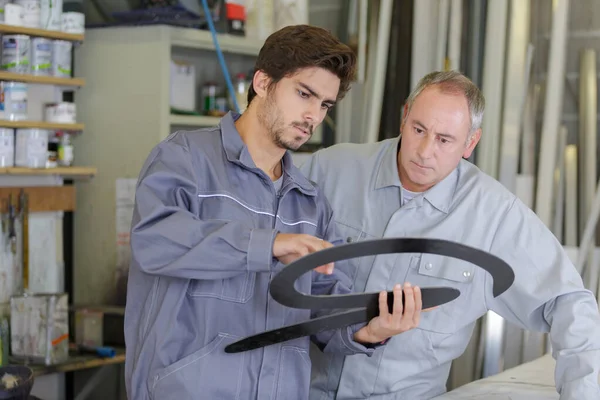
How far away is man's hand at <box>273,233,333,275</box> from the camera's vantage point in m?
1.47

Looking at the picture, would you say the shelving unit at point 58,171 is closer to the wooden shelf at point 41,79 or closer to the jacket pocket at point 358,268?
the wooden shelf at point 41,79

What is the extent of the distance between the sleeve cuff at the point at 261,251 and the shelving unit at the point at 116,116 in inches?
66.7

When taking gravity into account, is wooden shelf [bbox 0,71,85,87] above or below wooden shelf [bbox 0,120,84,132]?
above

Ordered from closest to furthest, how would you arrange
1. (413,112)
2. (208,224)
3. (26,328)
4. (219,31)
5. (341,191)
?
1. (208,224)
2. (413,112)
3. (341,191)
4. (26,328)
5. (219,31)

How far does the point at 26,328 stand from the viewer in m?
2.81

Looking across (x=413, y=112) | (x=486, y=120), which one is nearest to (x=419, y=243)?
(x=413, y=112)

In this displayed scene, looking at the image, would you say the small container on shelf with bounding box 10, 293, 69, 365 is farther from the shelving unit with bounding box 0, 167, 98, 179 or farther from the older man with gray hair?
the older man with gray hair

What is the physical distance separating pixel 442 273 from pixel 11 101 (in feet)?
5.43

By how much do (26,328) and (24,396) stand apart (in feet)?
1.59

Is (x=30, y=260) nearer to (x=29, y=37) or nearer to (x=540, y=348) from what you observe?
(x=29, y=37)

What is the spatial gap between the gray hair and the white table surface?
726 millimetres

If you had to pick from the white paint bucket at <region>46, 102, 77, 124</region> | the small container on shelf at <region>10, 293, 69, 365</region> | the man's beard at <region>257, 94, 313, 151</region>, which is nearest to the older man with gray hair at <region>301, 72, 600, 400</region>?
the man's beard at <region>257, 94, 313, 151</region>

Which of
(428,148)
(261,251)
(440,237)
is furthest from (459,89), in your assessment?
(261,251)

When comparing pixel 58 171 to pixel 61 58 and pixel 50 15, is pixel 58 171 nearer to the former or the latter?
pixel 61 58
